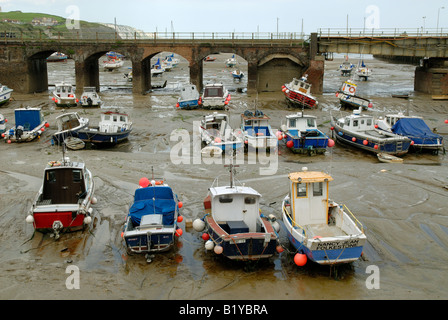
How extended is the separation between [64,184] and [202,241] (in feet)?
16.9

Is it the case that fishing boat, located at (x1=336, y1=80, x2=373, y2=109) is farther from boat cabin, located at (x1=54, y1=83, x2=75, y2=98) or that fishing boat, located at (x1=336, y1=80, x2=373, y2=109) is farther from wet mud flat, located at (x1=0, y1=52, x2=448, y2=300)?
boat cabin, located at (x1=54, y1=83, x2=75, y2=98)

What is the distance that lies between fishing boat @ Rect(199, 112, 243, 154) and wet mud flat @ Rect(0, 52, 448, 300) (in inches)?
60.7

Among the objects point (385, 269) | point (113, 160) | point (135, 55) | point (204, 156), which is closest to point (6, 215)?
point (113, 160)

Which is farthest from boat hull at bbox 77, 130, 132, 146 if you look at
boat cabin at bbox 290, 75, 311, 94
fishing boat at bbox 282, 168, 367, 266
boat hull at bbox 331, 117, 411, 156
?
boat cabin at bbox 290, 75, 311, 94

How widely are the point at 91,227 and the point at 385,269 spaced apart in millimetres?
8943

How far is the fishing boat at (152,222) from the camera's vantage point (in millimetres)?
12867

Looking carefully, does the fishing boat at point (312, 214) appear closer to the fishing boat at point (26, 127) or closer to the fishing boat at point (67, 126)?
the fishing boat at point (67, 126)

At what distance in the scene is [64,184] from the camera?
15523 millimetres

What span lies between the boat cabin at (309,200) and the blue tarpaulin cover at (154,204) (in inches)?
149

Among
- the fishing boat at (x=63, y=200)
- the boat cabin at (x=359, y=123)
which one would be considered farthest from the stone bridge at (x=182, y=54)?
the fishing boat at (x=63, y=200)

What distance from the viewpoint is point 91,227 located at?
14914 mm

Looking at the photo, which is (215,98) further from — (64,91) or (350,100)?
(64,91)

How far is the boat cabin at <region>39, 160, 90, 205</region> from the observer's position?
50.5ft

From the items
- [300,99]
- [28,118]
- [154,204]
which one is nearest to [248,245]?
[154,204]
